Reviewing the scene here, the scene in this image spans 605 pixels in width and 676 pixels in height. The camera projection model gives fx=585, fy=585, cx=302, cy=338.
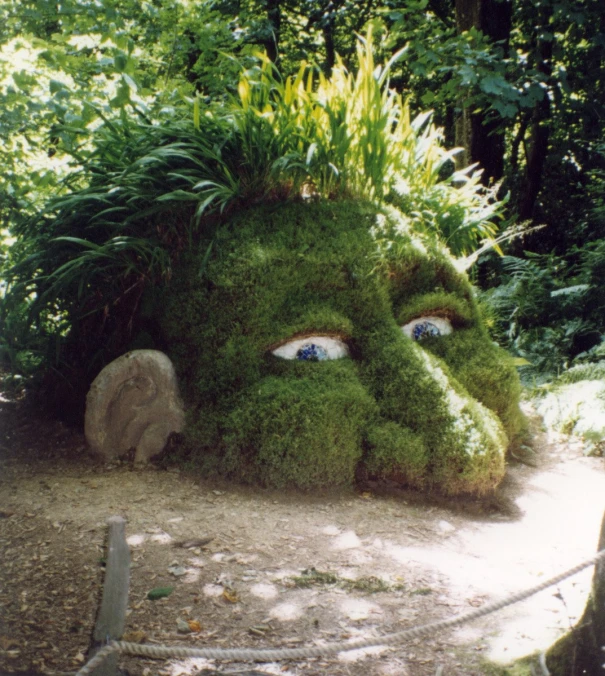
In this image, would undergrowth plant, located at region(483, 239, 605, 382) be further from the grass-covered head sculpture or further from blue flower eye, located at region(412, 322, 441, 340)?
the grass-covered head sculpture

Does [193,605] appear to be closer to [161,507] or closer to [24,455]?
[161,507]

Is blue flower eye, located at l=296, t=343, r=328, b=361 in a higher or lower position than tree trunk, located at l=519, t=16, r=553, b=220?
lower

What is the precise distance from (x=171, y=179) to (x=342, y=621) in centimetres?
297

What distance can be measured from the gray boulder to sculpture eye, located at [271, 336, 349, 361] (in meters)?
0.77

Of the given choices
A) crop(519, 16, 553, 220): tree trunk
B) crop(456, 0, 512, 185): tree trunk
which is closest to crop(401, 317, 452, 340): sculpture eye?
crop(456, 0, 512, 185): tree trunk

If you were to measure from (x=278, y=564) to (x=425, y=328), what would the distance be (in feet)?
7.20

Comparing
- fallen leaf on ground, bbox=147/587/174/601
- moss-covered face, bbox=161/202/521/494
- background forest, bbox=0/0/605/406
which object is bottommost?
fallen leaf on ground, bbox=147/587/174/601

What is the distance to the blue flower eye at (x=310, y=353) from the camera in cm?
396

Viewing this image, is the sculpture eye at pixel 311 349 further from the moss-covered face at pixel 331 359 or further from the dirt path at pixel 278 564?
the dirt path at pixel 278 564

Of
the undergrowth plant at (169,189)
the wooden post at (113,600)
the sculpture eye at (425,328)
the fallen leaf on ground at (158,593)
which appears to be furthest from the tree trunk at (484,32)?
the wooden post at (113,600)

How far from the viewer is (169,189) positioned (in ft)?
13.4

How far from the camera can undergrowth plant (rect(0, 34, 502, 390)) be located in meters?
4.02

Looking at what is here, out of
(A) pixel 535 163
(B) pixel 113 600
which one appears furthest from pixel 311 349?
(A) pixel 535 163

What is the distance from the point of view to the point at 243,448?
12.2 ft
